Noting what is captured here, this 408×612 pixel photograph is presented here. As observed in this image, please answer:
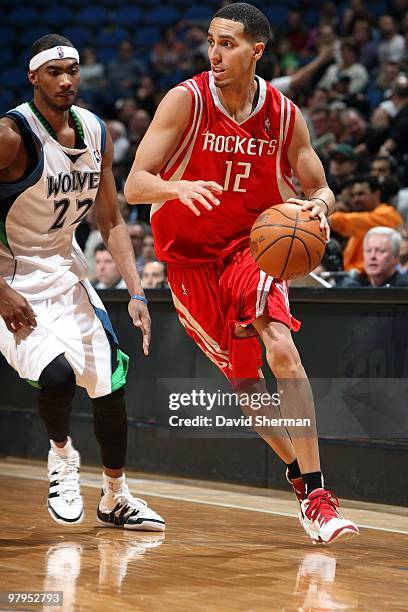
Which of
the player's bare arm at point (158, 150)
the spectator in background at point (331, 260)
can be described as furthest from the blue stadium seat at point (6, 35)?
the player's bare arm at point (158, 150)

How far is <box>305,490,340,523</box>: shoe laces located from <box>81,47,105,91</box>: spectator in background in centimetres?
1084

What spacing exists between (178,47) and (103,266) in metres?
6.92

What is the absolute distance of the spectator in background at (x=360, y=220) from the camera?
8.14 meters

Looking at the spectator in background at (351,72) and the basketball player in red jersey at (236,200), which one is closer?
the basketball player in red jersey at (236,200)

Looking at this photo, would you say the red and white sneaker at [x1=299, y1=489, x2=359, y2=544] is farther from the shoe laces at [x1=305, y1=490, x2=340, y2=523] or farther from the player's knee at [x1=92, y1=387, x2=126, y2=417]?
the player's knee at [x1=92, y1=387, x2=126, y2=417]

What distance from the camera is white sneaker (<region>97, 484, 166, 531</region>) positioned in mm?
5141

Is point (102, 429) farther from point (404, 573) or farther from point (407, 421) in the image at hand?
point (407, 421)

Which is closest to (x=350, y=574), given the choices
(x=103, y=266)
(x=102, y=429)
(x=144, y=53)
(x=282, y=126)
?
(x=102, y=429)

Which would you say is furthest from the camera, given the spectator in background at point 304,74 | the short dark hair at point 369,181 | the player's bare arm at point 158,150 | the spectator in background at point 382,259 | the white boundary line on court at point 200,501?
the spectator in background at point 304,74

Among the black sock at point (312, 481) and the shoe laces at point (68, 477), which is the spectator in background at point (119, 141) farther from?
the black sock at point (312, 481)

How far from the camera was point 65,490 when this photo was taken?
4922 millimetres

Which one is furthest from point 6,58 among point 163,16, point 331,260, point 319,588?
point 319,588

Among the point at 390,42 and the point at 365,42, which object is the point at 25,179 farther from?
the point at 365,42

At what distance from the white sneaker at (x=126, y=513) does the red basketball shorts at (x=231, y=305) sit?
732mm
